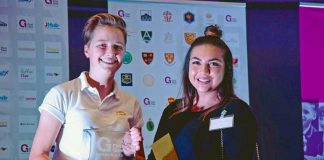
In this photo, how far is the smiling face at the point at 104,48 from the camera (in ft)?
7.81

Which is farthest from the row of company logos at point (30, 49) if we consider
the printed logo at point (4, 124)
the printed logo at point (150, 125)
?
the printed logo at point (150, 125)

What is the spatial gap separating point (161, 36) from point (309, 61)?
130 centimetres

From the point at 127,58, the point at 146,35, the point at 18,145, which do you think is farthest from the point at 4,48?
the point at 146,35

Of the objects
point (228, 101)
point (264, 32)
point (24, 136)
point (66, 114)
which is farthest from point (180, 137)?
point (264, 32)

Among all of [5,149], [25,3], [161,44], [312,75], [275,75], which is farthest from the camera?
[312,75]

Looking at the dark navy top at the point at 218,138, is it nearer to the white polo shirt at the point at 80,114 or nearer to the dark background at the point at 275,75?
the white polo shirt at the point at 80,114

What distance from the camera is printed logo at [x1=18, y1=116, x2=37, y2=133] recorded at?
11.5ft

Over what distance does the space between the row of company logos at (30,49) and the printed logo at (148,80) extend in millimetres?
635

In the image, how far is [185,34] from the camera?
13.0 ft

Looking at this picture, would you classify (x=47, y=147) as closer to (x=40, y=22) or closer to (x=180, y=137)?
(x=180, y=137)

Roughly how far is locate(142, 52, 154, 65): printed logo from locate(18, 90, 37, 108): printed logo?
825 mm

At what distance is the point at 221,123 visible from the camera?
7.77 ft

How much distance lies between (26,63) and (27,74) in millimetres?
75

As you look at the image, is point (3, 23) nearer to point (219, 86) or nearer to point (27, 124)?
point (27, 124)
